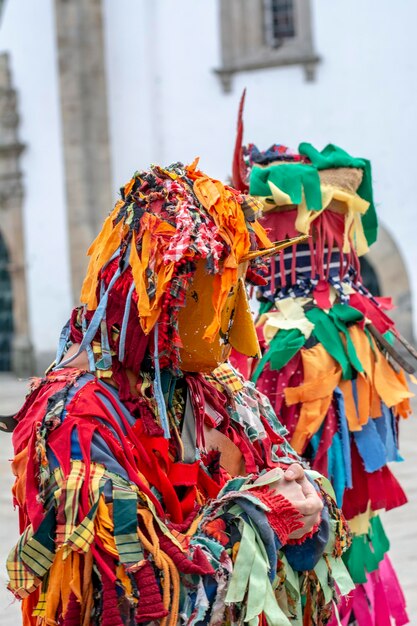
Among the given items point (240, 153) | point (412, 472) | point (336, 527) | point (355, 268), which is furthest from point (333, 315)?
point (412, 472)

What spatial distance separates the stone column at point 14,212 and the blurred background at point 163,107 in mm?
19

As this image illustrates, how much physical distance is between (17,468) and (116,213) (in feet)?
1.76

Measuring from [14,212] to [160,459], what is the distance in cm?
1207

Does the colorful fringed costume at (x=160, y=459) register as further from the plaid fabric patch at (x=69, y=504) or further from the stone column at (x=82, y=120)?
the stone column at (x=82, y=120)

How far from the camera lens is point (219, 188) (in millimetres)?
2031

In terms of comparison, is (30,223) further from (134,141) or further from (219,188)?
(219,188)

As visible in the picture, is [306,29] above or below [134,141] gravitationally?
above

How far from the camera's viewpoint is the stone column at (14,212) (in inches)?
531

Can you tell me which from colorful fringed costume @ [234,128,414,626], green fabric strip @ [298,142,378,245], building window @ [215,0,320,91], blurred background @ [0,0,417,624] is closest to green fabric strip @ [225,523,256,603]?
colorful fringed costume @ [234,128,414,626]

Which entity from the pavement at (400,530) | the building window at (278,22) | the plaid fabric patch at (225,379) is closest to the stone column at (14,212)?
the building window at (278,22)

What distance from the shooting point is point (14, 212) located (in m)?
13.7

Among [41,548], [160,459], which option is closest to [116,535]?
[41,548]

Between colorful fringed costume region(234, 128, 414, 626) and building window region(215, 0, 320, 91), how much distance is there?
8.69 m

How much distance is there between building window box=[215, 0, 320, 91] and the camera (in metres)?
12.1
